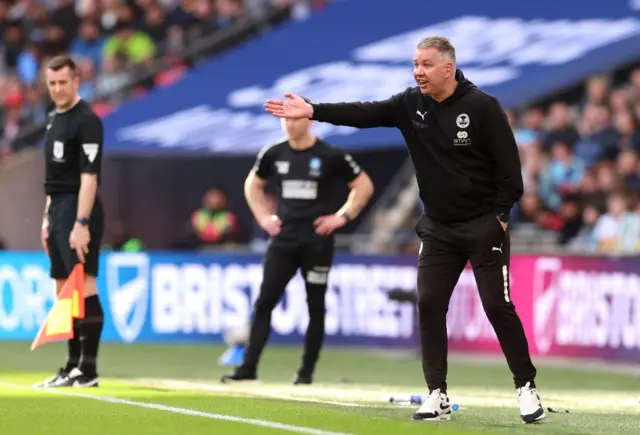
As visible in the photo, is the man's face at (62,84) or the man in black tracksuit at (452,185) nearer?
the man in black tracksuit at (452,185)

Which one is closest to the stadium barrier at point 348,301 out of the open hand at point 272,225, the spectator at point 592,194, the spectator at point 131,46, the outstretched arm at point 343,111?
the spectator at point 592,194

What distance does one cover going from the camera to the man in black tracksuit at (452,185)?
819 centimetres

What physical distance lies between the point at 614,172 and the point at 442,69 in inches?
387

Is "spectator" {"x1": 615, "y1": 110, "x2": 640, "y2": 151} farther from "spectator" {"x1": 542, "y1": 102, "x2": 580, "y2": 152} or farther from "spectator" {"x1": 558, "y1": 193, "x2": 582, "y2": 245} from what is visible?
"spectator" {"x1": 558, "y1": 193, "x2": 582, "y2": 245}

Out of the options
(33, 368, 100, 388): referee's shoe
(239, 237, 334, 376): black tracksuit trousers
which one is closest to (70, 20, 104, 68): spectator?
(239, 237, 334, 376): black tracksuit trousers

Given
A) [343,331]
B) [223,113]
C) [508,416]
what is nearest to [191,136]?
[223,113]

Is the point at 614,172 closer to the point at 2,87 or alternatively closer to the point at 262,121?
the point at 262,121

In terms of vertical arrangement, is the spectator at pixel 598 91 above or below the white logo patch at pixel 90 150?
above

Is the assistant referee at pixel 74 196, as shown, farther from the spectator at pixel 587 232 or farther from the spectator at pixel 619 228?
the spectator at pixel 587 232

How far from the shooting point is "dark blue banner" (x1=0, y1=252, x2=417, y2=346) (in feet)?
54.4

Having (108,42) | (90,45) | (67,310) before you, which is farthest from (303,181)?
(90,45)

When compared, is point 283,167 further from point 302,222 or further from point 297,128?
point 302,222

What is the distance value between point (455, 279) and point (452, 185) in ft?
2.04

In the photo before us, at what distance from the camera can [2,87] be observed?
26766 millimetres
